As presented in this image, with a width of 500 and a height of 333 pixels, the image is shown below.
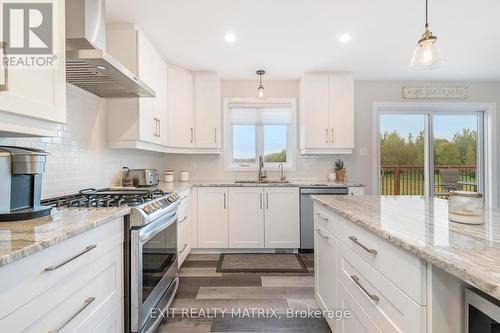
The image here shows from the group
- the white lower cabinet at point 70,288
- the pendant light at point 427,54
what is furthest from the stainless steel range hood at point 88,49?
the pendant light at point 427,54

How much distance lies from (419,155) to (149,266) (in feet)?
13.7

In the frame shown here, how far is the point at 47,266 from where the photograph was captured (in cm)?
90

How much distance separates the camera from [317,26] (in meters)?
2.51

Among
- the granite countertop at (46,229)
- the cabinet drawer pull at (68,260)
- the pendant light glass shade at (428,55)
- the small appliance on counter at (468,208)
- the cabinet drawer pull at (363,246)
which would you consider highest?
the pendant light glass shade at (428,55)

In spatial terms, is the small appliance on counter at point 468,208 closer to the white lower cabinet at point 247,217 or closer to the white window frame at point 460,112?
the white lower cabinet at point 247,217

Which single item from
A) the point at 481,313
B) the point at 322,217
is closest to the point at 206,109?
the point at 322,217

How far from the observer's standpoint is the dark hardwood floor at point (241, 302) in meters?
1.91

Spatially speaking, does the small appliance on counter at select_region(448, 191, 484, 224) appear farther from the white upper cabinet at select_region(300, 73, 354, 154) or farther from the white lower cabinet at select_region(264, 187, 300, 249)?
the white upper cabinet at select_region(300, 73, 354, 154)

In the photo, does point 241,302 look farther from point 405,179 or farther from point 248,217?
point 405,179

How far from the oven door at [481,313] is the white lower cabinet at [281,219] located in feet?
8.58

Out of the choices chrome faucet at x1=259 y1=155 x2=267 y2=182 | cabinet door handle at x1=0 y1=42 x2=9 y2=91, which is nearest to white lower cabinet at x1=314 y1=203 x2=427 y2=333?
cabinet door handle at x1=0 y1=42 x2=9 y2=91

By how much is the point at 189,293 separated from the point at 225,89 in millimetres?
2846

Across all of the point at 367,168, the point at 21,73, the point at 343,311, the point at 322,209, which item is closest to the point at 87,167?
the point at 21,73

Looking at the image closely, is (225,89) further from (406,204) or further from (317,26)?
(406,204)
